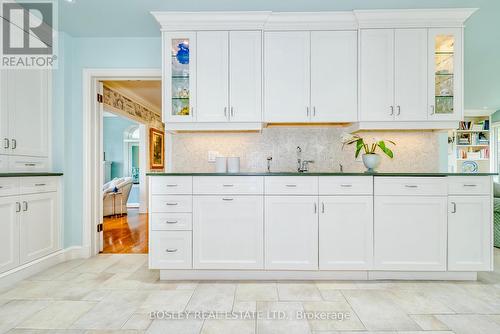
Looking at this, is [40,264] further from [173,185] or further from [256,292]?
[256,292]

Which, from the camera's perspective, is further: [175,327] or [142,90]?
[142,90]

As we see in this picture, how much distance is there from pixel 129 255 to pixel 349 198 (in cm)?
253

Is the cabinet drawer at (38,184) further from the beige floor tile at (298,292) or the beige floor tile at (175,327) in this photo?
the beige floor tile at (298,292)

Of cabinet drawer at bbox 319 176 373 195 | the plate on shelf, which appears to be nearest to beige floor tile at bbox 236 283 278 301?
cabinet drawer at bbox 319 176 373 195

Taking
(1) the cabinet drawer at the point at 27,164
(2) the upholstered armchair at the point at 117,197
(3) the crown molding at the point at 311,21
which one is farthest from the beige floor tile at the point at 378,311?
(2) the upholstered armchair at the point at 117,197

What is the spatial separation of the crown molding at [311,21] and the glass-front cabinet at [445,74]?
0.80m

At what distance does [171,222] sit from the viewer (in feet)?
8.09

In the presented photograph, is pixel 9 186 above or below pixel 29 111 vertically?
below

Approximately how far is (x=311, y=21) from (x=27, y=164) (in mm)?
3048

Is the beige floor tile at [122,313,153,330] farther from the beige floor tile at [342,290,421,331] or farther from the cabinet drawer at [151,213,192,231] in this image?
the beige floor tile at [342,290,421,331]

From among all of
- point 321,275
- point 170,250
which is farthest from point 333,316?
point 170,250

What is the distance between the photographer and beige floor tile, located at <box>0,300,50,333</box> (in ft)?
5.90

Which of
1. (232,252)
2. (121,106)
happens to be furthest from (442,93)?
(121,106)

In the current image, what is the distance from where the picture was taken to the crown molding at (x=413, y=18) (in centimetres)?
258
